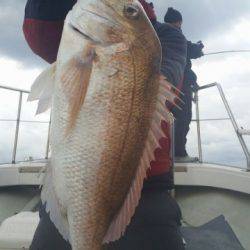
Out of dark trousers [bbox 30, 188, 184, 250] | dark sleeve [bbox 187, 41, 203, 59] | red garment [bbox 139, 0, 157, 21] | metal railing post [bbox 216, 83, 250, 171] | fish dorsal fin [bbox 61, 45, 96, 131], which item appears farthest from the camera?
dark sleeve [bbox 187, 41, 203, 59]

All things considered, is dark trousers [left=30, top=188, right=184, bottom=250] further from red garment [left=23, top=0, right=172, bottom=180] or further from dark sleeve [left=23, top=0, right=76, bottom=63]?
dark sleeve [left=23, top=0, right=76, bottom=63]

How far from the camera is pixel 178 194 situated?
16.7ft

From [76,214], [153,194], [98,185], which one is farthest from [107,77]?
[153,194]

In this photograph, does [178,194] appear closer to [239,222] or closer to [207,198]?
[207,198]

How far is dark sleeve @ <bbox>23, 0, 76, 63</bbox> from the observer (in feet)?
6.44

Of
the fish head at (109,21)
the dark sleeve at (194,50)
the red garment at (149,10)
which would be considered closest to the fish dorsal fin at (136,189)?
the fish head at (109,21)

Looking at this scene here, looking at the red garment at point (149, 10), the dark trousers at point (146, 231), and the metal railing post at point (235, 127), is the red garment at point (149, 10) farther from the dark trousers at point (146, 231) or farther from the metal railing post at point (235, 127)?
the metal railing post at point (235, 127)

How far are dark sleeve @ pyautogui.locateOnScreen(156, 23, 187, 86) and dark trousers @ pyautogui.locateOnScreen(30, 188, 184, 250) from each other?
58cm

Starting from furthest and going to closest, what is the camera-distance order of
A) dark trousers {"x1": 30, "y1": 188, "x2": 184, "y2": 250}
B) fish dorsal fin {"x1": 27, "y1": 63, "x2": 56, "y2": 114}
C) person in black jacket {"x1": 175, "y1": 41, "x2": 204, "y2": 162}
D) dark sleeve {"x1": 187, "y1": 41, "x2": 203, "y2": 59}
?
1. dark sleeve {"x1": 187, "y1": 41, "x2": 203, "y2": 59}
2. person in black jacket {"x1": 175, "y1": 41, "x2": 204, "y2": 162}
3. dark trousers {"x1": 30, "y1": 188, "x2": 184, "y2": 250}
4. fish dorsal fin {"x1": 27, "y1": 63, "x2": 56, "y2": 114}

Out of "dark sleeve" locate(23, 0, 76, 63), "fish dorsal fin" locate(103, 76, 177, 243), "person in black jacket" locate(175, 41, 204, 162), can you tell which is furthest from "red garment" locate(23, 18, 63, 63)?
"person in black jacket" locate(175, 41, 204, 162)

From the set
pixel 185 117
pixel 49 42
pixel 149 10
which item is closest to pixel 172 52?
pixel 149 10

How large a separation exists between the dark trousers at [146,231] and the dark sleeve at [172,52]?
0.58 metres

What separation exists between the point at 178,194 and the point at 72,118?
382 centimetres

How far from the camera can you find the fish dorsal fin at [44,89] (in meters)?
1.56
